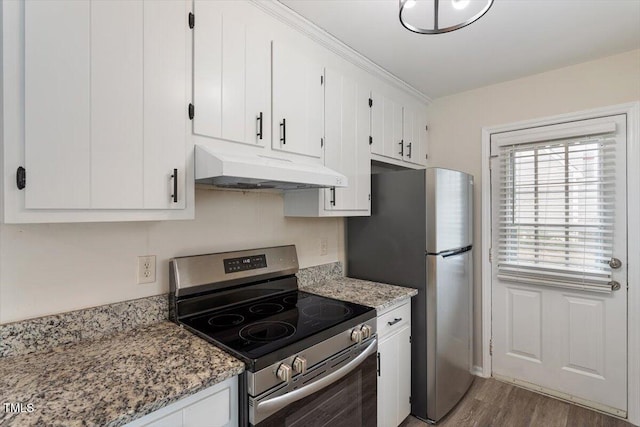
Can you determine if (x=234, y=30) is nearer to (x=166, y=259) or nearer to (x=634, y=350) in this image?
(x=166, y=259)

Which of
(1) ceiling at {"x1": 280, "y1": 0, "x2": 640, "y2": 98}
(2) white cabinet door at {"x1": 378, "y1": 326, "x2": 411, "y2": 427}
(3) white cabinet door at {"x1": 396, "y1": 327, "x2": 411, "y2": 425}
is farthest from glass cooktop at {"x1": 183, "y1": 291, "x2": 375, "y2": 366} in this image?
(1) ceiling at {"x1": 280, "y1": 0, "x2": 640, "y2": 98}

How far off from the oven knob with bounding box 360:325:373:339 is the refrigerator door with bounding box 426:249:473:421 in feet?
2.05

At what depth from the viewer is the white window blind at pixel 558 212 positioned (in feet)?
7.42

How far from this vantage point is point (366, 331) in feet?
5.28

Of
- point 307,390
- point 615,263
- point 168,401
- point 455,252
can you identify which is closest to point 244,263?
point 307,390

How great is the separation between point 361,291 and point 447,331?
694 mm

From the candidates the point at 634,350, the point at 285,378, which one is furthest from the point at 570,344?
the point at 285,378

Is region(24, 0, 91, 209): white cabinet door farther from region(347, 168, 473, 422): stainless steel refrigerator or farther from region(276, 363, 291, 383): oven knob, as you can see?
region(347, 168, 473, 422): stainless steel refrigerator

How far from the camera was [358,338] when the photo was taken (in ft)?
5.09

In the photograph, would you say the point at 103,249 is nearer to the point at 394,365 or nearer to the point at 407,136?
the point at 394,365

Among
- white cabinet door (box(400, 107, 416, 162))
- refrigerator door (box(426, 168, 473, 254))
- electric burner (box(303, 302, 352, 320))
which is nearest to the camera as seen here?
electric burner (box(303, 302, 352, 320))

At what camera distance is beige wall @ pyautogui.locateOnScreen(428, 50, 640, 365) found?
2.24m

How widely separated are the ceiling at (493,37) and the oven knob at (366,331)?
5.51 feet

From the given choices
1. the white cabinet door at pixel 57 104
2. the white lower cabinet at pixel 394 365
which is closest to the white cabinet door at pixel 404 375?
the white lower cabinet at pixel 394 365
